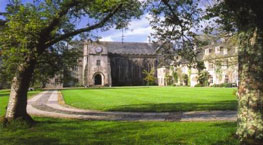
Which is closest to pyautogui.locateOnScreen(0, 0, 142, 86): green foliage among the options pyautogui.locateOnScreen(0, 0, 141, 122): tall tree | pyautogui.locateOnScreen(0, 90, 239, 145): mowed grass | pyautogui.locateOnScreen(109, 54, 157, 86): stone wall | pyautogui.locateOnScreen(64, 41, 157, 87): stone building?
pyautogui.locateOnScreen(0, 0, 141, 122): tall tree

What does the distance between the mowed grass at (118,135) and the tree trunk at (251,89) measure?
19.9 inches

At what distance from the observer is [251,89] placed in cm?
566

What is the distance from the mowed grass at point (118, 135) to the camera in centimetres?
651

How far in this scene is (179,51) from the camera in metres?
9.72

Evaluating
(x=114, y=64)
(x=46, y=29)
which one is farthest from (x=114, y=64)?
(x=46, y=29)

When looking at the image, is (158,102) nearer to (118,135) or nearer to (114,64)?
(118,135)

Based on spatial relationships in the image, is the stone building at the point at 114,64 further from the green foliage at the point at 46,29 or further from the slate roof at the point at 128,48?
the green foliage at the point at 46,29

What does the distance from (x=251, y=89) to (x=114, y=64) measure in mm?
66006

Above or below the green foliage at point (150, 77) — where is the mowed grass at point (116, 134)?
below

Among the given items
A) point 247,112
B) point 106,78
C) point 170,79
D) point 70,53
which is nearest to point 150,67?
point 170,79

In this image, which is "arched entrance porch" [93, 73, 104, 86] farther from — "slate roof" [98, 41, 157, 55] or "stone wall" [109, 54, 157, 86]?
"slate roof" [98, 41, 157, 55]

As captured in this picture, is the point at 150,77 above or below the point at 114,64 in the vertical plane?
below

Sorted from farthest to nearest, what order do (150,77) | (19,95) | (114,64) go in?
(114,64)
(150,77)
(19,95)

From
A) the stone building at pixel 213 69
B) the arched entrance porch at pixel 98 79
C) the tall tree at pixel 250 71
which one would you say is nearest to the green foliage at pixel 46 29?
the tall tree at pixel 250 71
